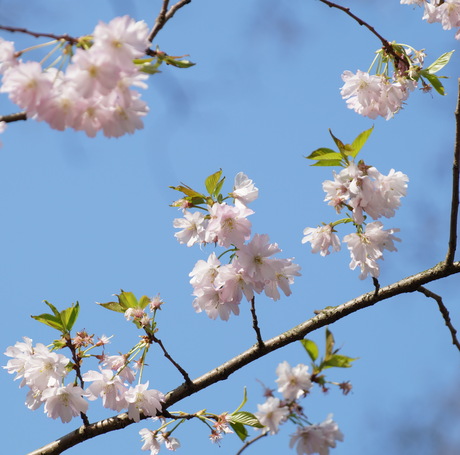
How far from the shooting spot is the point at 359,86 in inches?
112

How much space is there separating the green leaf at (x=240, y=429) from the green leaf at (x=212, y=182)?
739 mm

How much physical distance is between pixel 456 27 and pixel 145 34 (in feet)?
6.60

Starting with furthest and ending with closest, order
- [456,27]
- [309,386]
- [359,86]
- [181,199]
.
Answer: [456,27]
[359,86]
[181,199]
[309,386]

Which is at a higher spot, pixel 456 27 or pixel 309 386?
pixel 456 27

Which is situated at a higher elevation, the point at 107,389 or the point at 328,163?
the point at 328,163

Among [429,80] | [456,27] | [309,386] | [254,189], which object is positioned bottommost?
[309,386]

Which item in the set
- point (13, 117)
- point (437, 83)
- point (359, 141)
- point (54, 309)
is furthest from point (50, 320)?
point (437, 83)

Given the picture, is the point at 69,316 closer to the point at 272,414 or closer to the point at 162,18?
the point at 272,414

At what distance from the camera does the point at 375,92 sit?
2818 mm

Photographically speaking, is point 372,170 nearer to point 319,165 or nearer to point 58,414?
point 319,165

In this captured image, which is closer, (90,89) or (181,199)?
(90,89)

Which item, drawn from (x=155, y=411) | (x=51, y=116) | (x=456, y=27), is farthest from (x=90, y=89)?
(x=456, y=27)

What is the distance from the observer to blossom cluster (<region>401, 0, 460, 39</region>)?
324 cm

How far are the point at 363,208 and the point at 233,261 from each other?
0.42m
